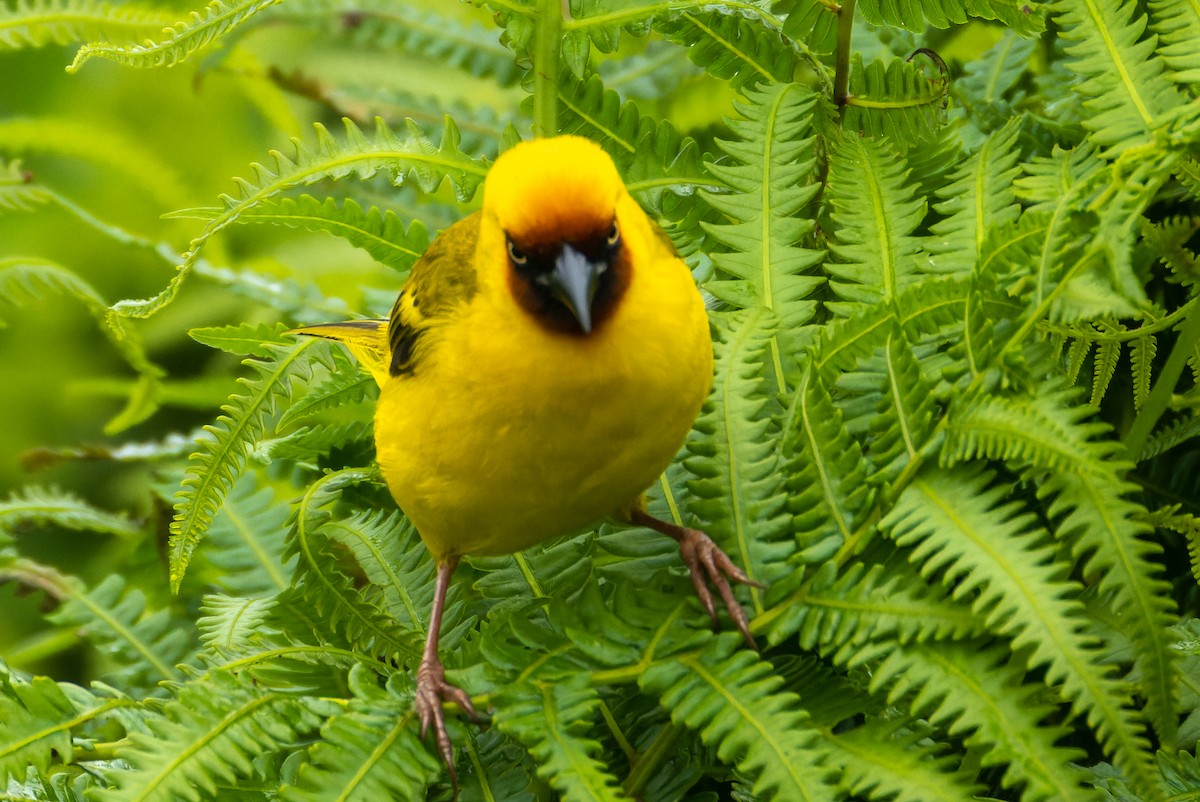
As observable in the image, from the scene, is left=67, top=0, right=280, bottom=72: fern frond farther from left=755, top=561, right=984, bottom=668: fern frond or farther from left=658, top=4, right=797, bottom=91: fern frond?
left=755, top=561, right=984, bottom=668: fern frond

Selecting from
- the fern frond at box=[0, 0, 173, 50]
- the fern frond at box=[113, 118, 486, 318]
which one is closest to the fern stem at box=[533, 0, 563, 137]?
the fern frond at box=[113, 118, 486, 318]

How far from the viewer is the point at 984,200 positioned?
4.76 ft

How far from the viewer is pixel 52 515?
2.12 metres

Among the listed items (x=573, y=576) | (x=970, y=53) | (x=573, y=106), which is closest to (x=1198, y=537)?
(x=573, y=576)

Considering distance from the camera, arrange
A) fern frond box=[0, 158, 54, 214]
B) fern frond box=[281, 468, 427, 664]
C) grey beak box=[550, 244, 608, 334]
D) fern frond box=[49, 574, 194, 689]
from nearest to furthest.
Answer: grey beak box=[550, 244, 608, 334]
fern frond box=[281, 468, 427, 664]
fern frond box=[49, 574, 194, 689]
fern frond box=[0, 158, 54, 214]

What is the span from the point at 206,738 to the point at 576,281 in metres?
0.62

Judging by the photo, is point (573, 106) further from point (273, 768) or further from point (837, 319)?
point (273, 768)

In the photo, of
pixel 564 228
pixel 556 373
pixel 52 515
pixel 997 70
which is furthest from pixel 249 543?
pixel 997 70

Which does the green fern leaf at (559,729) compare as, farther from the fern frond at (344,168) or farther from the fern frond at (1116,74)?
the fern frond at (1116,74)

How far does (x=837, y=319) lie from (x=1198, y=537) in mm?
454

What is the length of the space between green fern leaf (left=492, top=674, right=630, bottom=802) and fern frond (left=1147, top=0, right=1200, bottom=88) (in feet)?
2.97

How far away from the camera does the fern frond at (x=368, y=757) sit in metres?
1.15

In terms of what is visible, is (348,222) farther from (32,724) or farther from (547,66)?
(32,724)

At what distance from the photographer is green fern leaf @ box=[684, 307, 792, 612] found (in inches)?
Result: 53.4
